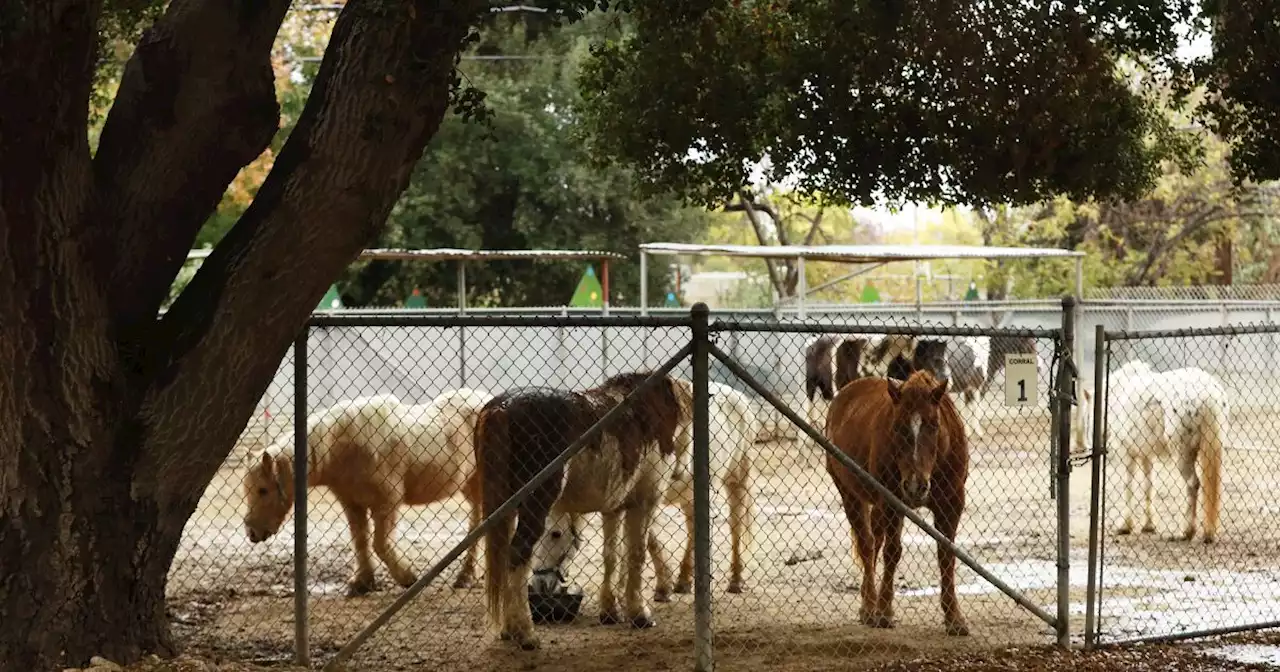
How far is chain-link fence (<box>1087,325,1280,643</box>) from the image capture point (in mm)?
8414

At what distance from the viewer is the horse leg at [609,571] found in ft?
27.2

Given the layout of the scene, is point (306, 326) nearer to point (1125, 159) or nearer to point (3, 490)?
point (3, 490)

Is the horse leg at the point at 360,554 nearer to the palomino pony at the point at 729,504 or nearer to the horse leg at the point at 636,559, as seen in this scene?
the palomino pony at the point at 729,504

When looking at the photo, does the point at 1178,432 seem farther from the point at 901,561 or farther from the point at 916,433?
the point at 916,433

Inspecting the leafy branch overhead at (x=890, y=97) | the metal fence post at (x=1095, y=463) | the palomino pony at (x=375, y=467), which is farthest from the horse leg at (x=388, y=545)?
the metal fence post at (x=1095, y=463)

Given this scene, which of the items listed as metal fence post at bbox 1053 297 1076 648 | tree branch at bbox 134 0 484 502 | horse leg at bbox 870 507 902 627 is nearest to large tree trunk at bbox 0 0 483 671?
tree branch at bbox 134 0 484 502

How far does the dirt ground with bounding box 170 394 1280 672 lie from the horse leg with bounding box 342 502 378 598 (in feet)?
0.48

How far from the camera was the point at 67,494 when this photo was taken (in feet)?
19.0

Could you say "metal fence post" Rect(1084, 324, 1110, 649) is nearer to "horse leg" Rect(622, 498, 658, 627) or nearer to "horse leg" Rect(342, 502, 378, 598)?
"horse leg" Rect(622, 498, 658, 627)

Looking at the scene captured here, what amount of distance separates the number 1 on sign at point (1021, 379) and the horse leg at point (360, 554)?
433cm

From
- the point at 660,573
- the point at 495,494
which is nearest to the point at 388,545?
the point at 660,573

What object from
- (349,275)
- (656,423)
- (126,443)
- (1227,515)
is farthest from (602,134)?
(349,275)

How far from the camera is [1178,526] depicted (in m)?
12.0

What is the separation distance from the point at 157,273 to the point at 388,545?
369 centimetres
